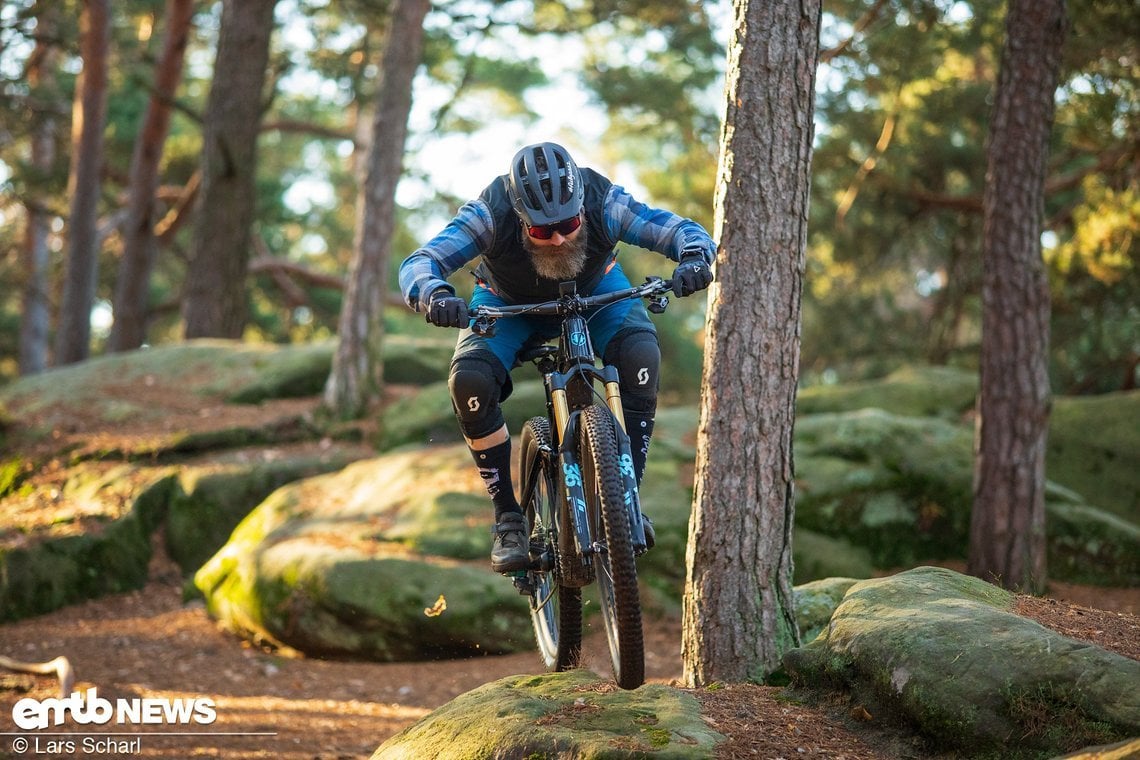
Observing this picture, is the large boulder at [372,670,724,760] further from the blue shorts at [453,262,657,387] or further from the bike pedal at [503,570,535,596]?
the blue shorts at [453,262,657,387]

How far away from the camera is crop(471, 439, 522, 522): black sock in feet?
18.2

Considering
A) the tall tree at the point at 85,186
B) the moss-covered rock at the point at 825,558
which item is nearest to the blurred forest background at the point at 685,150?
the tall tree at the point at 85,186

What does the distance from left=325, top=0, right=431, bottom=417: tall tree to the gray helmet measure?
8.21m

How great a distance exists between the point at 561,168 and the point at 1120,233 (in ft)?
30.3

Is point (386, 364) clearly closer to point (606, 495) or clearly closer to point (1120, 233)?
point (1120, 233)

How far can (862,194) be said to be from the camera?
605 inches

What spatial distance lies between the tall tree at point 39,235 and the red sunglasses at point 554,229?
1654 cm

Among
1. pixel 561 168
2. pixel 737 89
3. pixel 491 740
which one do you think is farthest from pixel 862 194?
pixel 491 740

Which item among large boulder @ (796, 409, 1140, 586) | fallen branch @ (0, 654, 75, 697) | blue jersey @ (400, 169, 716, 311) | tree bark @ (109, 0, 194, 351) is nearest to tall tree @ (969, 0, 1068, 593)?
large boulder @ (796, 409, 1140, 586)

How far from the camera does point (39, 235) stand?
886 inches

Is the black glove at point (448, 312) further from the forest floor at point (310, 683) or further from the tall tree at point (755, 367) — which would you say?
the forest floor at point (310, 683)

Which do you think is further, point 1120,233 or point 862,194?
point 862,194

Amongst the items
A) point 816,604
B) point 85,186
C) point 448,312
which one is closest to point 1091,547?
point 816,604

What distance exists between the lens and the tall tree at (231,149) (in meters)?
15.4
